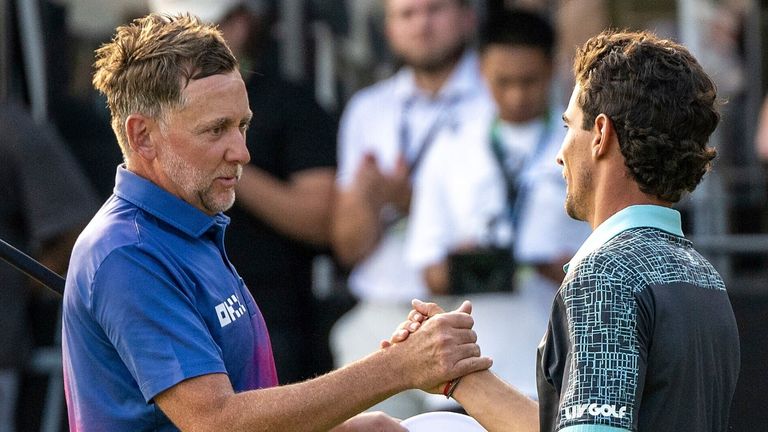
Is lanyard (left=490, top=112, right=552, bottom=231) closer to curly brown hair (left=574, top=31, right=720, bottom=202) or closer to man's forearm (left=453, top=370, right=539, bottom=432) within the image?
man's forearm (left=453, top=370, right=539, bottom=432)

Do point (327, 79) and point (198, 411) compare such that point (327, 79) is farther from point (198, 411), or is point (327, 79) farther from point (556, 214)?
point (198, 411)

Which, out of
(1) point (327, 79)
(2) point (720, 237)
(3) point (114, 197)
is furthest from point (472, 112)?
(3) point (114, 197)

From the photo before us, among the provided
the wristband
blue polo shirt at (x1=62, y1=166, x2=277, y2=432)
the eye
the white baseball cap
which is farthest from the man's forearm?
the white baseball cap

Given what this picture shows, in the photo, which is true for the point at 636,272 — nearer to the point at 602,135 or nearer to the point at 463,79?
the point at 602,135

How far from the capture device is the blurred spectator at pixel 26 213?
19.8 ft

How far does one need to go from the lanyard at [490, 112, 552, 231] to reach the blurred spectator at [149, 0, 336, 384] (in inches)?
29.7

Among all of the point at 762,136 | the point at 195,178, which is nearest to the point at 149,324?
the point at 195,178

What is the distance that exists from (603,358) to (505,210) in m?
3.24

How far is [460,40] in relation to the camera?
5750 mm

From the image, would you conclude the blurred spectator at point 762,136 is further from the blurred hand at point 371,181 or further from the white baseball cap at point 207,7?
the white baseball cap at point 207,7

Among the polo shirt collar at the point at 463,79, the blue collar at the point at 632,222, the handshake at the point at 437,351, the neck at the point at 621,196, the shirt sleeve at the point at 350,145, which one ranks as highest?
the neck at the point at 621,196

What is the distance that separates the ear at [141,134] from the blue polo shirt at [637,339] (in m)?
0.95

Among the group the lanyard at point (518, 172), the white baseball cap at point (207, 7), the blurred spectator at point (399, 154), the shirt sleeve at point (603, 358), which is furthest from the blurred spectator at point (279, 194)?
the shirt sleeve at point (603, 358)

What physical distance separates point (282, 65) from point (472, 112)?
3.52 feet
